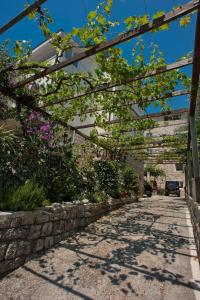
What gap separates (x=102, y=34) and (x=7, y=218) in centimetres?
345

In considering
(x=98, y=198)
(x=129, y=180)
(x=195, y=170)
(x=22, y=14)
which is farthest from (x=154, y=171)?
(x=22, y=14)

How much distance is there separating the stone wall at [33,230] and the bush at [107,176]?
324 cm

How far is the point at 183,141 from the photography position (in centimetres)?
1046

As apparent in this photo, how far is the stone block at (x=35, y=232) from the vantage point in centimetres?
395

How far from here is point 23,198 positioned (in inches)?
160

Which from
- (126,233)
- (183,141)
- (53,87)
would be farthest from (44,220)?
(183,141)

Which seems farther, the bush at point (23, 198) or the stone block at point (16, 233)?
the bush at point (23, 198)

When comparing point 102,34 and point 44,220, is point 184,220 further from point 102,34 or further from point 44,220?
point 102,34

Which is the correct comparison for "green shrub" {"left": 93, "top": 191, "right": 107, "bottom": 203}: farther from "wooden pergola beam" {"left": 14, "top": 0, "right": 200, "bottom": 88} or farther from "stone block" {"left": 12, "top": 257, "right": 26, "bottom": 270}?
"wooden pergola beam" {"left": 14, "top": 0, "right": 200, "bottom": 88}

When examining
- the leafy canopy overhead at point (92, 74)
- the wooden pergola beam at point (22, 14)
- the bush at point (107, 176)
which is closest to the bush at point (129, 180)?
the bush at point (107, 176)

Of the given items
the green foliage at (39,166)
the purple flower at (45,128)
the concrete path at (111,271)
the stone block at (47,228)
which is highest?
the purple flower at (45,128)

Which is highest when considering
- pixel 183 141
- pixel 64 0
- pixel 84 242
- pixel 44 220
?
pixel 64 0

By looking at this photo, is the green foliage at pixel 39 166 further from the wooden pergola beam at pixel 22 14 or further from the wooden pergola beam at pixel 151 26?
the wooden pergola beam at pixel 151 26

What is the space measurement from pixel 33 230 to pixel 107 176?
561 centimetres
